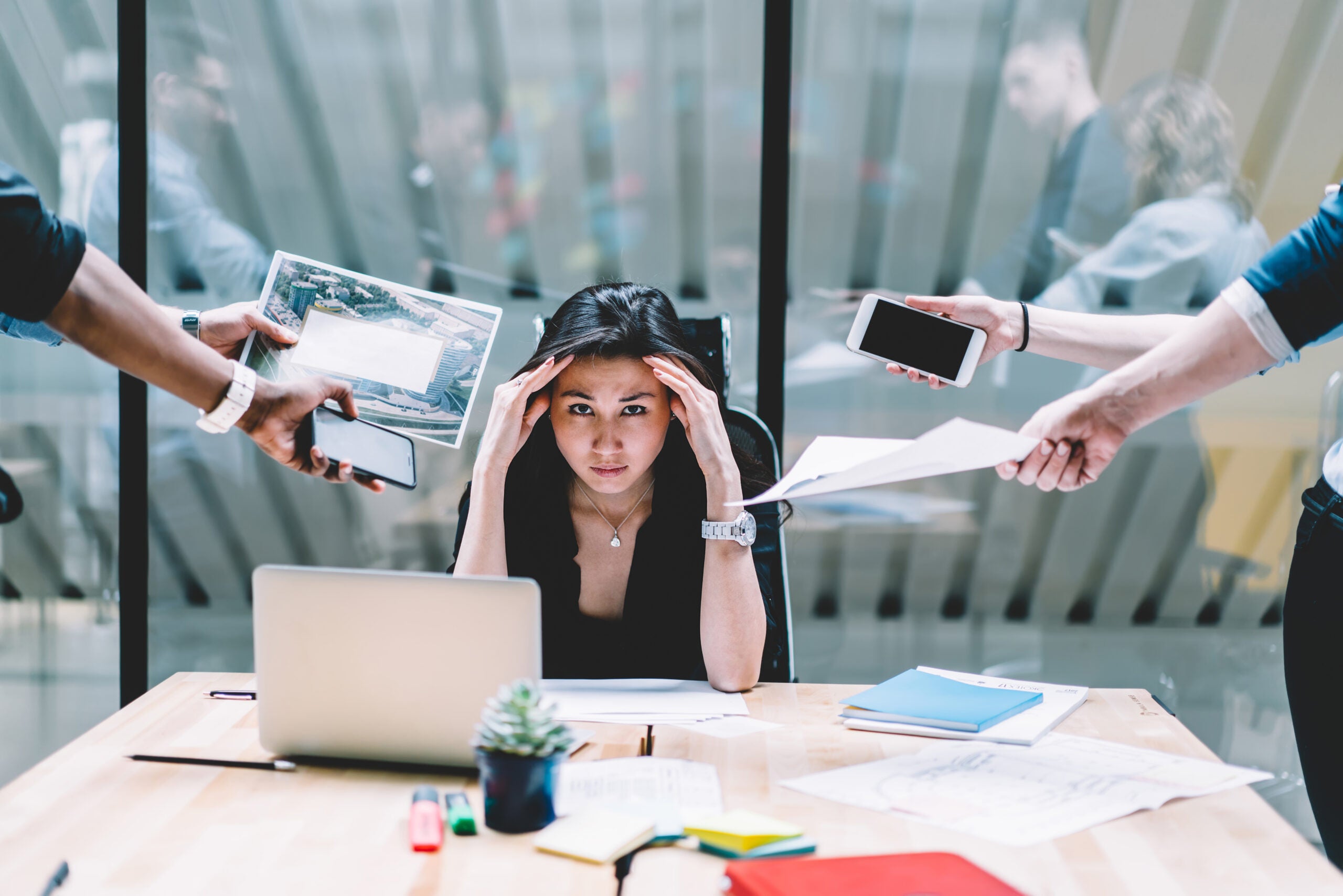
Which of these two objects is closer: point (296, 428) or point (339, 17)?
point (296, 428)

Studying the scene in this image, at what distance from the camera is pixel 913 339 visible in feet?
5.30

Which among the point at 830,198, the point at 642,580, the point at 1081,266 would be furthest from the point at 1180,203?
the point at 642,580

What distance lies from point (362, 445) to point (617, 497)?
0.50 metres

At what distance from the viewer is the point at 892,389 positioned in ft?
11.0

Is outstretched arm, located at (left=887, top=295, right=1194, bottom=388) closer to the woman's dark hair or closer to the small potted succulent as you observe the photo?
the woman's dark hair

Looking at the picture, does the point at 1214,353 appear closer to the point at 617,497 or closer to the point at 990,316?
the point at 990,316

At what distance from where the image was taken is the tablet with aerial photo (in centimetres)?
166

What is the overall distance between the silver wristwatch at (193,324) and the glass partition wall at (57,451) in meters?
1.62

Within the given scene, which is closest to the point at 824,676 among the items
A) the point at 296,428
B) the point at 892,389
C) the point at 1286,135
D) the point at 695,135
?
the point at 892,389

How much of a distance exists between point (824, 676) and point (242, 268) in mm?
2464

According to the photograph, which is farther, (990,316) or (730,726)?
(990,316)

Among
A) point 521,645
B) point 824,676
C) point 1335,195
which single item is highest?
point 1335,195

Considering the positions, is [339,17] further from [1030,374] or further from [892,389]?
[1030,374]

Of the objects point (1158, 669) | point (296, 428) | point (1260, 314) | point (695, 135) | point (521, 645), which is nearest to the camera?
point (521, 645)
